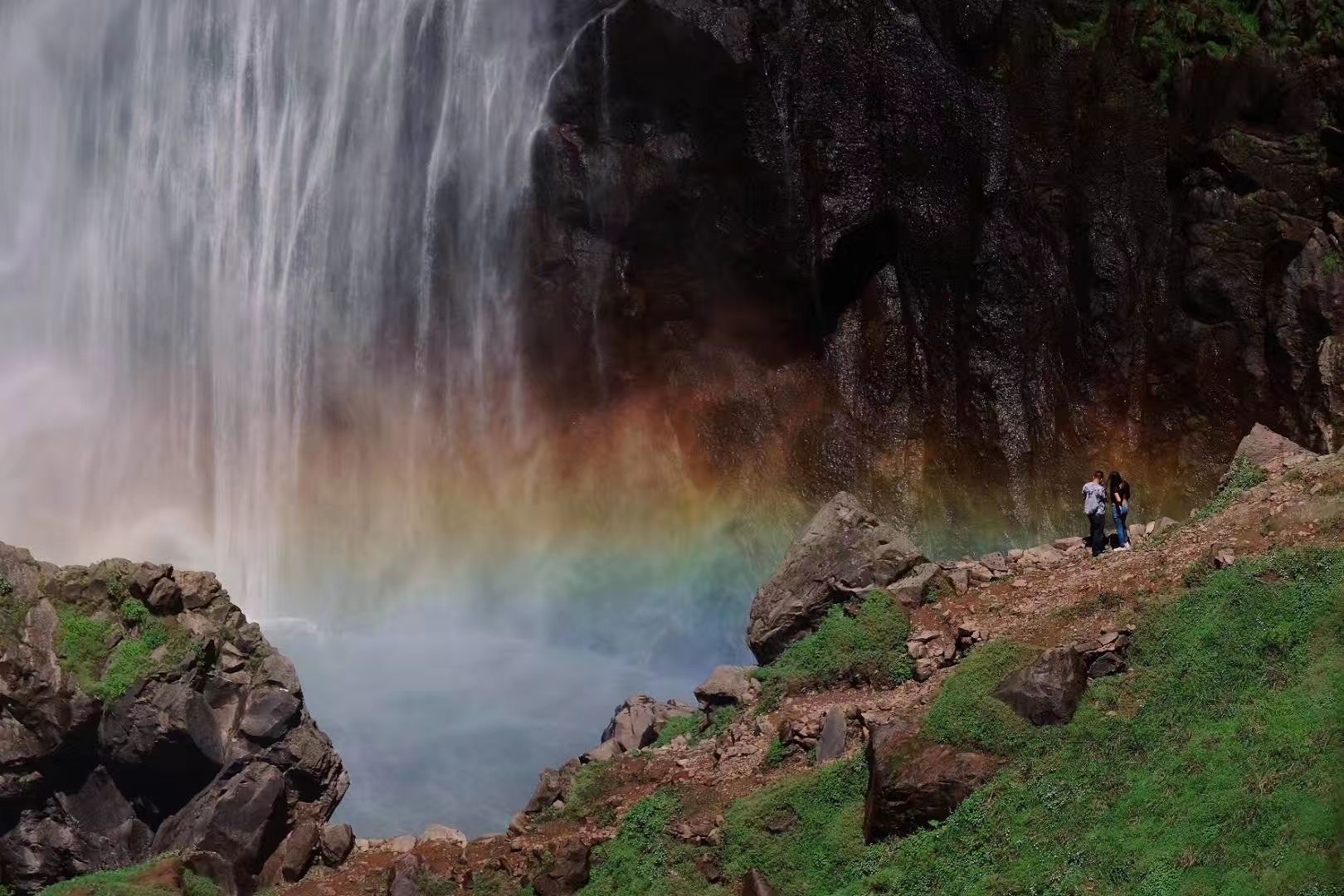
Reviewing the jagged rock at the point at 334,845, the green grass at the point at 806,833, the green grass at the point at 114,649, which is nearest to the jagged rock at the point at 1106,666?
the green grass at the point at 806,833

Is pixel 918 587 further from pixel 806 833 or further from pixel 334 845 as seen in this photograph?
pixel 334 845

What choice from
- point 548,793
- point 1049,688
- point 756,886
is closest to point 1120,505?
point 1049,688

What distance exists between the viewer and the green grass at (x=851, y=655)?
17062mm

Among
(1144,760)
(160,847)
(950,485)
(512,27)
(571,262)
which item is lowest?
(1144,760)

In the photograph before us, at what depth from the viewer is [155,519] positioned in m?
30.8

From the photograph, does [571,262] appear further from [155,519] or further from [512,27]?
[155,519]

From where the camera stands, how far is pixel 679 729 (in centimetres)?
1806

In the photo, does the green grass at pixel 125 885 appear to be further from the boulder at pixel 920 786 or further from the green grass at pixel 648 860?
the boulder at pixel 920 786

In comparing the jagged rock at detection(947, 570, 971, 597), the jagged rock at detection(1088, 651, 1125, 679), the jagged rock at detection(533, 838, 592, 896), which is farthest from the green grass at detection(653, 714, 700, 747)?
the jagged rock at detection(1088, 651, 1125, 679)

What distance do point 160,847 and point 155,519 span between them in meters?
14.8

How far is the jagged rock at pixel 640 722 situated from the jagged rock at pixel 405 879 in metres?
3.38

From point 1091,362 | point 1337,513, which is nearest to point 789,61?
point 1091,362

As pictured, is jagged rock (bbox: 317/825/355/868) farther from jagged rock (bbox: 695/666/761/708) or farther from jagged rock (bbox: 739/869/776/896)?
jagged rock (bbox: 739/869/776/896)

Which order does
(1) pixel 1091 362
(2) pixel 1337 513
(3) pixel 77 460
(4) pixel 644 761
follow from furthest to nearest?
1. (3) pixel 77 460
2. (1) pixel 1091 362
3. (4) pixel 644 761
4. (2) pixel 1337 513
